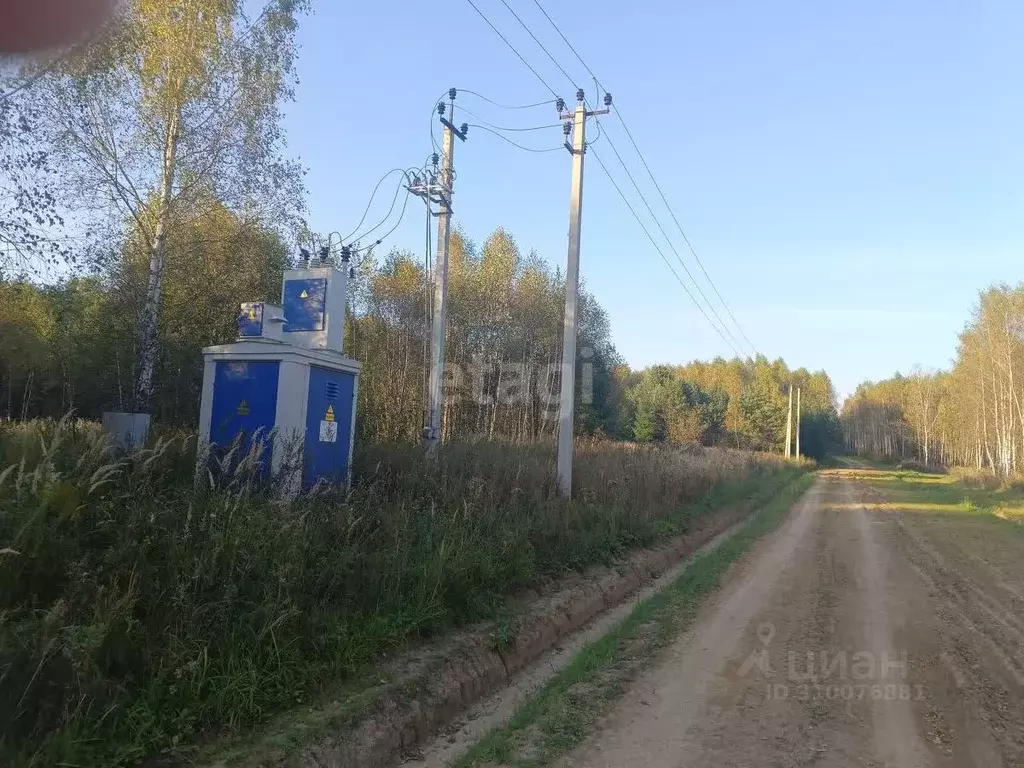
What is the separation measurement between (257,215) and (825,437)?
256ft

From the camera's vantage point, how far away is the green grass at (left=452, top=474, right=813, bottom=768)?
422cm

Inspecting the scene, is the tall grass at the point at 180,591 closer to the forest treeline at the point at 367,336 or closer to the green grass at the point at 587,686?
the green grass at the point at 587,686

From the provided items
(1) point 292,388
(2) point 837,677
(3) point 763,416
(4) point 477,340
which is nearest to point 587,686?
(2) point 837,677

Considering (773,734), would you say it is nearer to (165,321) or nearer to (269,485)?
(269,485)

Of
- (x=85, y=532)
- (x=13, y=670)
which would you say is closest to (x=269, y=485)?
(x=85, y=532)

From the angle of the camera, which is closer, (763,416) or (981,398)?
(981,398)

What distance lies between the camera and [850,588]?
914cm

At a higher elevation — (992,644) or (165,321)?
(165,321)

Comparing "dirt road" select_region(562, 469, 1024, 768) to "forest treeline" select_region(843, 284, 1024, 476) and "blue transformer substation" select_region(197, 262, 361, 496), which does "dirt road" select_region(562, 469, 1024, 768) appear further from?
"forest treeline" select_region(843, 284, 1024, 476)

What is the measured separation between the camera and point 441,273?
1338 cm

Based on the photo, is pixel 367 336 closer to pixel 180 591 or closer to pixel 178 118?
pixel 178 118

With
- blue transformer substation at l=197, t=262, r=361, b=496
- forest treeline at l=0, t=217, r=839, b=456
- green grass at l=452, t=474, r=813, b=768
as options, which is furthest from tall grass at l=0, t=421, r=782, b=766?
forest treeline at l=0, t=217, r=839, b=456

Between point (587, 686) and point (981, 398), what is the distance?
50.2m

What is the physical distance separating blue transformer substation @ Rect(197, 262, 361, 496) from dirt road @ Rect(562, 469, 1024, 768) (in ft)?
12.9
